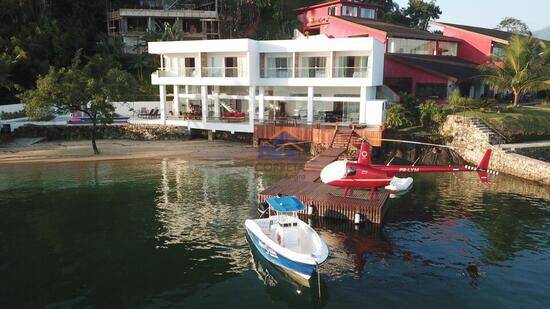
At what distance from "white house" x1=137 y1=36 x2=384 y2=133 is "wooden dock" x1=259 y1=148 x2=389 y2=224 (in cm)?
1752

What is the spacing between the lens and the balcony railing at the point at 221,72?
49.5 m

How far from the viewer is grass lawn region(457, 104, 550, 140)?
45.0 m

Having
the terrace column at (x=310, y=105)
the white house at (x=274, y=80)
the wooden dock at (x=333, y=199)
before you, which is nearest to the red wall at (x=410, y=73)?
the white house at (x=274, y=80)

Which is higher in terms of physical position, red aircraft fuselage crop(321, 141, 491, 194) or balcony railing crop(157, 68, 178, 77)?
balcony railing crop(157, 68, 178, 77)

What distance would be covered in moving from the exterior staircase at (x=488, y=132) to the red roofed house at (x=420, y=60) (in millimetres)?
8291

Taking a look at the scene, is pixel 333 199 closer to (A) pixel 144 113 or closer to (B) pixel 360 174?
(B) pixel 360 174

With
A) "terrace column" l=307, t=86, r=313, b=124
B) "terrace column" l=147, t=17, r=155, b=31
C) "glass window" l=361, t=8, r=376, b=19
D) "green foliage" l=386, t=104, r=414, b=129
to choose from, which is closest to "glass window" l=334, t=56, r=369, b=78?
"terrace column" l=307, t=86, r=313, b=124

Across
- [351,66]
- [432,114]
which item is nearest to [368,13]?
[351,66]

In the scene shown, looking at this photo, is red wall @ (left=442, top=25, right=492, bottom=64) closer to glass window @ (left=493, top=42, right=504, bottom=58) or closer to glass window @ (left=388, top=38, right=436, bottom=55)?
glass window @ (left=493, top=42, right=504, bottom=58)

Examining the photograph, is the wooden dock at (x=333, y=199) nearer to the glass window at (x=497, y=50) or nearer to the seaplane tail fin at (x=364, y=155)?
the seaplane tail fin at (x=364, y=155)

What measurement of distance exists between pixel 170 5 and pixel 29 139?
44.5 metres

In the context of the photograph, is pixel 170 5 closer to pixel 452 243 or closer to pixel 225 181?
pixel 225 181

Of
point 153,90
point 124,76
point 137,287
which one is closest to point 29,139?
point 124,76

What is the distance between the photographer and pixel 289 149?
47250mm
